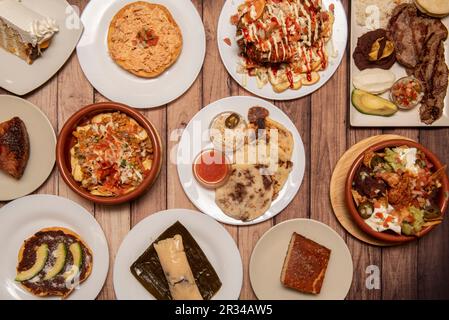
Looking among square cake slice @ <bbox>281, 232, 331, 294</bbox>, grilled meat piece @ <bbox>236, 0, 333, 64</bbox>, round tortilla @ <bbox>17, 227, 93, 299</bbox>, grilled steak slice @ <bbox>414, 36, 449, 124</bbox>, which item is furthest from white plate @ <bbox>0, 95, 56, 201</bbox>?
grilled steak slice @ <bbox>414, 36, 449, 124</bbox>

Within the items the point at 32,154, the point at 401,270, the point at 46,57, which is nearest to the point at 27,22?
the point at 46,57

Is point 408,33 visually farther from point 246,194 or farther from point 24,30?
point 24,30

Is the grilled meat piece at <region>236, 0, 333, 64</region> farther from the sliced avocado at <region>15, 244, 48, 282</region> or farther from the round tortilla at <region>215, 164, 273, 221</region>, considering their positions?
the sliced avocado at <region>15, 244, 48, 282</region>

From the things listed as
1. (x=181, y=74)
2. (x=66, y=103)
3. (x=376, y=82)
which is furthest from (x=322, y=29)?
(x=66, y=103)

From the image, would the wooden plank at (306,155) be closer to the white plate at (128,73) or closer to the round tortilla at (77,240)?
the white plate at (128,73)

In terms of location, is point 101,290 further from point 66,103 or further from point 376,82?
point 376,82

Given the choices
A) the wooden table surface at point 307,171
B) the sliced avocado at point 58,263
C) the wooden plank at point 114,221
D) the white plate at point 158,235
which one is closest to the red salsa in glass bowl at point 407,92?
the wooden table surface at point 307,171
